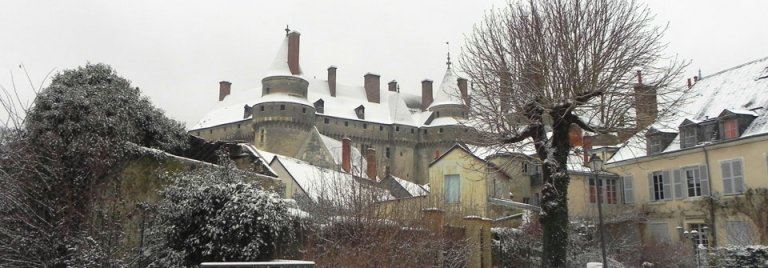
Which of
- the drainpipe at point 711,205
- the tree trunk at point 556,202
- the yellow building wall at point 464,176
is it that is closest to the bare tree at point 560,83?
the tree trunk at point 556,202

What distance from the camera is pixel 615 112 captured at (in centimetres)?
1129

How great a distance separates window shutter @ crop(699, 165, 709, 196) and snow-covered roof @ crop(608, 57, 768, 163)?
1533 millimetres

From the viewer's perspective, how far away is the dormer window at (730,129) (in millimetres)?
21000

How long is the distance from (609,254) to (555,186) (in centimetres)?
937

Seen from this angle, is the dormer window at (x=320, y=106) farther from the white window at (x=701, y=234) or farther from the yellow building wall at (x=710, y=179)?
the white window at (x=701, y=234)

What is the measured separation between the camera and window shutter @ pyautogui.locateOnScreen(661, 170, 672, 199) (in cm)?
2364

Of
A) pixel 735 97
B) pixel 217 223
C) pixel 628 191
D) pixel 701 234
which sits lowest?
pixel 701 234

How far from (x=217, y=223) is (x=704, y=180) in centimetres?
1872

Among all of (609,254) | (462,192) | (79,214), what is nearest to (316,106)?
(462,192)

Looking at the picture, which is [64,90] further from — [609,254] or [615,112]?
[609,254]

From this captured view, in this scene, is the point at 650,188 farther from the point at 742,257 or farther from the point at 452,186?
the point at 742,257

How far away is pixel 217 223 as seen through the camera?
954 cm

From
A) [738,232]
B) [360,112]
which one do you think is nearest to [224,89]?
[360,112]

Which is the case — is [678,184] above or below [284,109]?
below
